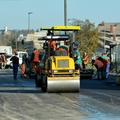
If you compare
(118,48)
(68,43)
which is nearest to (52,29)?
(68,43)

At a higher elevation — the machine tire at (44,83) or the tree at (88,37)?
the tree at (88,37)

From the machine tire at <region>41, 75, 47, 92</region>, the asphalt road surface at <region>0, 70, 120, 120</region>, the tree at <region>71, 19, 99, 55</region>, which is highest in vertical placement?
the tree at <region>71, 19, 99, 55</region>

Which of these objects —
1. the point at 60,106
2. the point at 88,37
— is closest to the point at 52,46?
the point at 60,106

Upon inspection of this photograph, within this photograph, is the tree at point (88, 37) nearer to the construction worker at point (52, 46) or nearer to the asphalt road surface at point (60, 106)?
the construction worker at point (52, 46)

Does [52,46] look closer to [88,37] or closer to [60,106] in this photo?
[60,106]

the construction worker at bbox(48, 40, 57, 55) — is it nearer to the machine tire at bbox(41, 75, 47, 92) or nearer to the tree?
the machine tire at bbox(41, 75, 47, 92)

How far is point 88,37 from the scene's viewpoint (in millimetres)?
72062

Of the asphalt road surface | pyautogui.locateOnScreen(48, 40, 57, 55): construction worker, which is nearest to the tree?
pyautogui.locateOnScreen(48, 40, 57, 55): construction worker

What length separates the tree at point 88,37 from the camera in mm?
67863

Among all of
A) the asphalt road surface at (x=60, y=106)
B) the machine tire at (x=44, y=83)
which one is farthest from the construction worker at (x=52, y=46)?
the asphalt road surface at (x=60, y=106)

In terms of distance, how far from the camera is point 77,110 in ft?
55.5

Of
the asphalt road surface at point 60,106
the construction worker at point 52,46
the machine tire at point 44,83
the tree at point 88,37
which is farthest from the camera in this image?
the tree at point 88,37

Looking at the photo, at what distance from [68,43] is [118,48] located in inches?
756

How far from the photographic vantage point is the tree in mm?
67863
